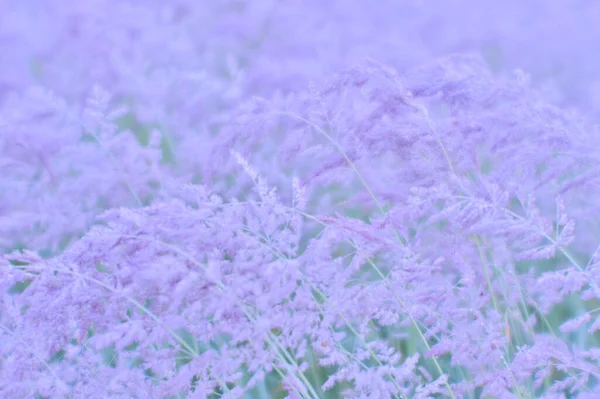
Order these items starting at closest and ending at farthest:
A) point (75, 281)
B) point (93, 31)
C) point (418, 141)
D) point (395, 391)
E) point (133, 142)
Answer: point (75, 281)
point (395, 391)
point (418, 141)
point (133, 142)
point (93, 31)

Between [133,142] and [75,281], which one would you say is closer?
[75,281]

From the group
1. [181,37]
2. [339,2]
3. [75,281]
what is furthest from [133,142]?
[339,2]

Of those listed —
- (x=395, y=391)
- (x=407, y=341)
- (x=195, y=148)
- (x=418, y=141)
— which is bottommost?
(x=407, y=341)

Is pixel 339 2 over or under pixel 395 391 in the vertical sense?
over

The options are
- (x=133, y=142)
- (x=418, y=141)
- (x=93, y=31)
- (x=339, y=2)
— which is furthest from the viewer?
(x=339, y=2)

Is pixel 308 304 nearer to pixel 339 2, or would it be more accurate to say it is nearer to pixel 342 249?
pixel 342 249

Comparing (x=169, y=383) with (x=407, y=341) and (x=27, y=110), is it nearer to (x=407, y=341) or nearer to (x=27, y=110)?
(x=407, y=341)

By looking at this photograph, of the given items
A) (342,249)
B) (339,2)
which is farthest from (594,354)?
(339,2)
